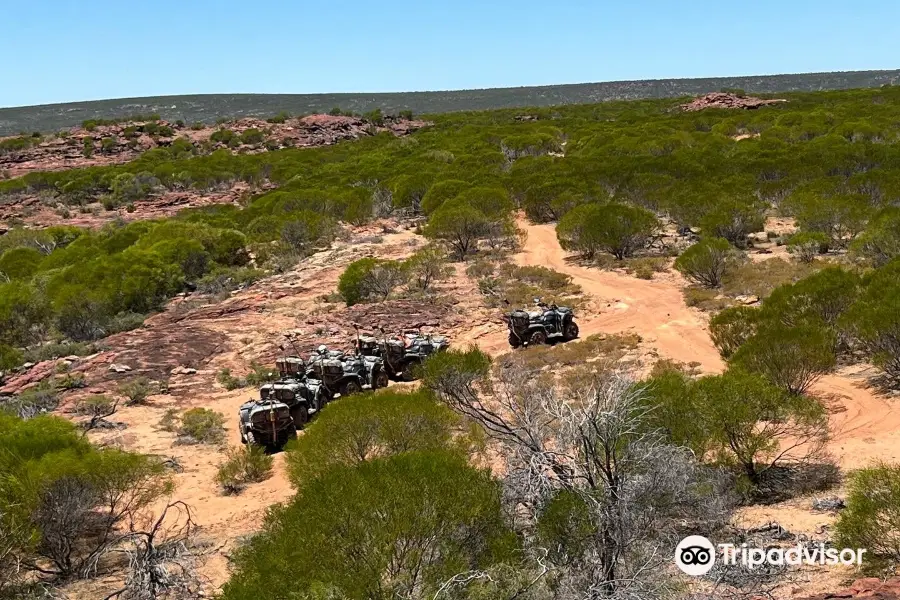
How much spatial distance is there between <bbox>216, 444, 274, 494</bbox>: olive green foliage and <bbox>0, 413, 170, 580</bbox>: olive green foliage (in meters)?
1.04

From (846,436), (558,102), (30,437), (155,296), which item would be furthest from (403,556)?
(558,102)

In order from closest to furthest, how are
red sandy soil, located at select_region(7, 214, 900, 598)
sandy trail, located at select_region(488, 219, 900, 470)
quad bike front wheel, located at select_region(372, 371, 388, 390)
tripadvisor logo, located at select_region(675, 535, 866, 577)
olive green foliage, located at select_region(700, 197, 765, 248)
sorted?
tripadvisor logo, located at select_region(675, 535, 866, 577) < red sandy soil, located at select_region(7, 214, 900, 598) < sandy trail, located at select_region(488, 219, 900, 470) < quad bike front wheel, located at select_region(372, 371, 388, 390) < olive green foliage, located at select_region(700, 197, 765, 248)

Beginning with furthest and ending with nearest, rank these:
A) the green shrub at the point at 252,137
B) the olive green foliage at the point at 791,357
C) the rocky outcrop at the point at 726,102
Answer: the rocky outcrop at the point at 726,102, the green shrub at the point at 252,137, the olive green foliage at the point at 791,357

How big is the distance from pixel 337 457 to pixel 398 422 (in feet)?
2.97

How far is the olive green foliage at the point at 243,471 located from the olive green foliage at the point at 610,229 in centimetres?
1456

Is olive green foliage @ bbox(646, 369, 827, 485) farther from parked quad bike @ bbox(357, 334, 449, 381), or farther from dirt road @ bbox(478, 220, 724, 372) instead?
parked quad bike @ bbox(357, 334, 449, 381)

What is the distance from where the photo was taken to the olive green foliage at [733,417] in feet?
25.8

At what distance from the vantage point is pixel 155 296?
21.0m

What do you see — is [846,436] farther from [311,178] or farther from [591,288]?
[311,178]

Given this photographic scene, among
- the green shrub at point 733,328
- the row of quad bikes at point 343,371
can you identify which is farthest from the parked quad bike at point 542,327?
the green shrub at point 733,328

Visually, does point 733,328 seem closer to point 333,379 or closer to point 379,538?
point 333,379

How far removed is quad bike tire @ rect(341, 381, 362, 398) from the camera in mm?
12432

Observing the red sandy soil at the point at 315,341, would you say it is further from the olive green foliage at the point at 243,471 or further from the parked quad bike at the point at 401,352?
the parked quad bike at the point at 401,352

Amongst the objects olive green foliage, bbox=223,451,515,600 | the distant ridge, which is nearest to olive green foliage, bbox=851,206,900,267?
olive green foliage, bbox=223,451,515,600
